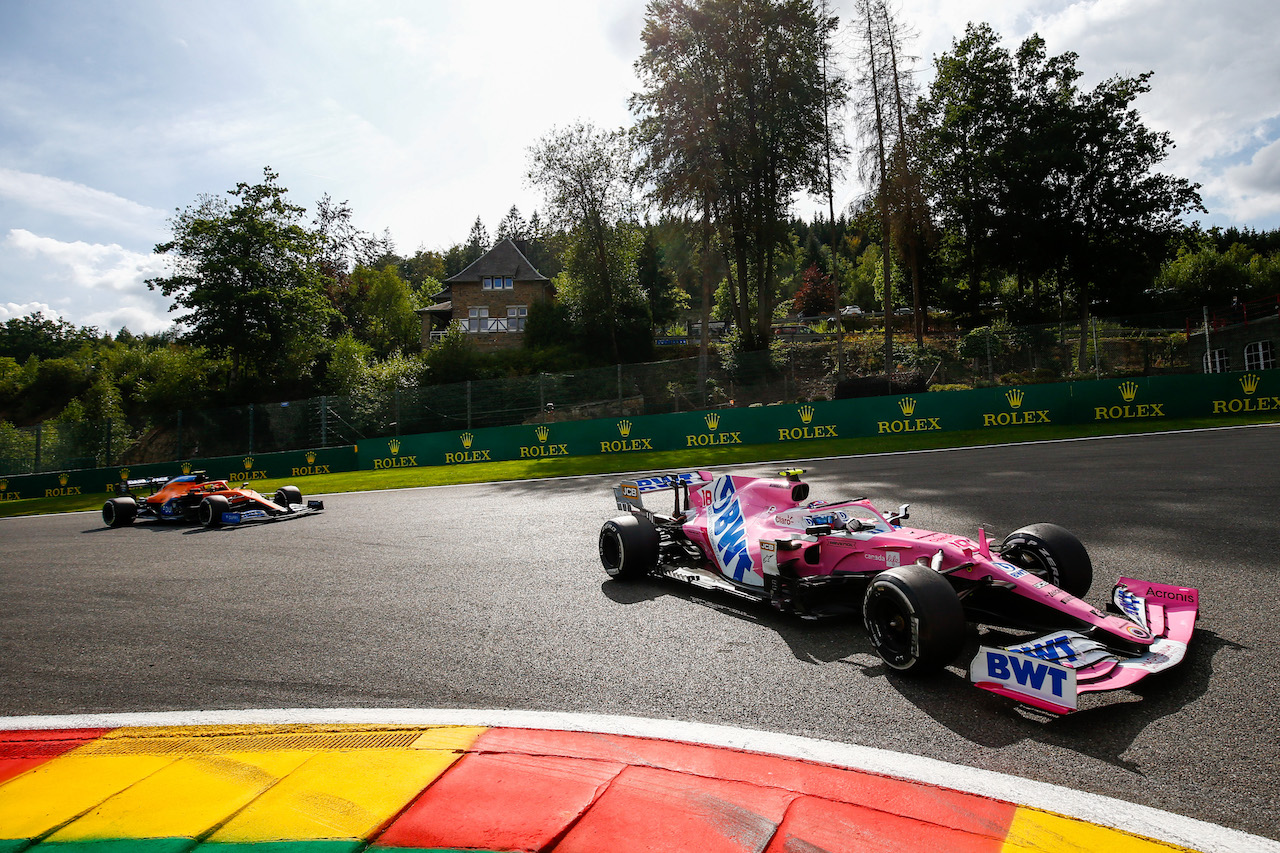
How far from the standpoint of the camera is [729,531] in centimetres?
628

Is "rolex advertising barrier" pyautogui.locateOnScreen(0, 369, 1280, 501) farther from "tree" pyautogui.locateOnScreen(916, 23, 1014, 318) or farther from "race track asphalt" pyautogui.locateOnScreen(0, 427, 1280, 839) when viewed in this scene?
"tree" pyautogui.locateOnScreen(916, 23, 1014, 318)

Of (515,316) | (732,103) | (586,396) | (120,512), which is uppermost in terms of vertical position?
(732,103)

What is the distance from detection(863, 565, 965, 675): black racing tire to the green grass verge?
1359 centimetres

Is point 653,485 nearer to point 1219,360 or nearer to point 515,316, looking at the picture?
point 1219,360

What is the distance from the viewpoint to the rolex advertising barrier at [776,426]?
20.0 meters

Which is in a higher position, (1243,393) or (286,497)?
(1243,393)

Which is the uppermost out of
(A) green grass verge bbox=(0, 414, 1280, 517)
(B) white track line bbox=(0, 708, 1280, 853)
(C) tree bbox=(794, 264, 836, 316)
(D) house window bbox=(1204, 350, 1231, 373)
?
(C) tree bbox=(794, 264, 836, 316)

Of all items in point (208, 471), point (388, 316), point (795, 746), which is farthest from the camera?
point (388, 316)

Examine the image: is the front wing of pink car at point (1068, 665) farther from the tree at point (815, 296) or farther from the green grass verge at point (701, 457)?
the tree at point (815, 296)

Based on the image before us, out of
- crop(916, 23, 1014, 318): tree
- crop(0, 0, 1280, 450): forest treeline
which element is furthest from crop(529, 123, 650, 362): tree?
crop(916, 23, 1014, 318): tree

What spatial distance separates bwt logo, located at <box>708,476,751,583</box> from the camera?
5.89 metres

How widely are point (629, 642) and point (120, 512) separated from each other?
14.2m

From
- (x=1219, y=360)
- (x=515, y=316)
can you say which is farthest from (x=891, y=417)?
(x=515, y=316)

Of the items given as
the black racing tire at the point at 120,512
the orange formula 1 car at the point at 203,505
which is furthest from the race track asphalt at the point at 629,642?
the black racing tire at the point at 120,512
